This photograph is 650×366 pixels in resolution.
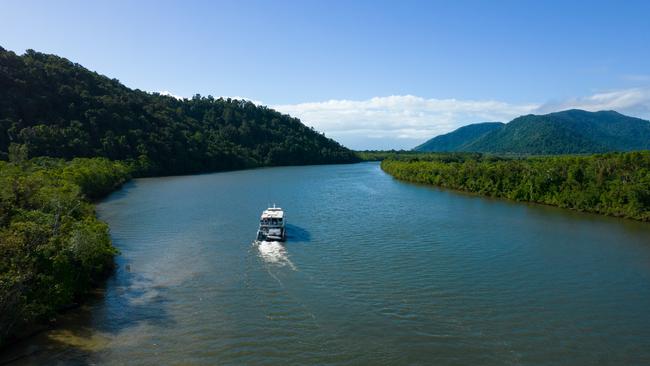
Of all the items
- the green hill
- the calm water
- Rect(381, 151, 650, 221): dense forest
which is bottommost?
the calm water

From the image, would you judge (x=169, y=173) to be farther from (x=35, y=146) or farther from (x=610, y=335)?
(x=610, y=335)

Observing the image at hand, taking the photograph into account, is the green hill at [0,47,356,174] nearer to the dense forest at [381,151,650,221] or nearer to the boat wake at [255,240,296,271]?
the boat wake at [255,240,296,271]

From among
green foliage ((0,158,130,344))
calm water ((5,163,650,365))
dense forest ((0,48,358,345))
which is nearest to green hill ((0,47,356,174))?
dense forest ((0,48,358,345))

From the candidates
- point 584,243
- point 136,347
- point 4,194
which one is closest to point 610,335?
point 584,243

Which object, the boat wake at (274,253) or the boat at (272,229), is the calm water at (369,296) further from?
the boat at (272,229)

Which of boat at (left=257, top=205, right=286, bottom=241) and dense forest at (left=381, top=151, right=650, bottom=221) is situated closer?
boat at (left=257, top=205, right=286, bottom=241)
